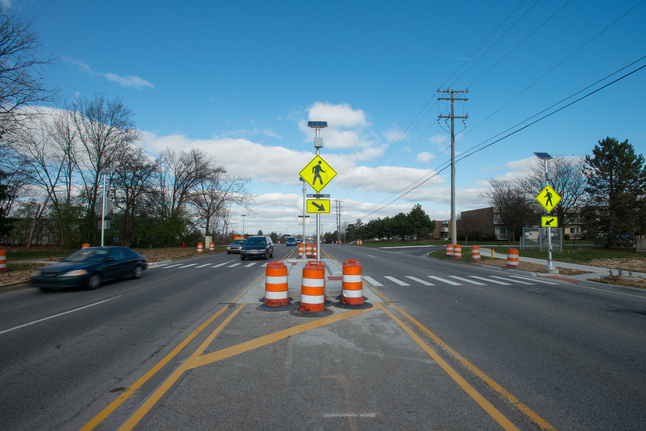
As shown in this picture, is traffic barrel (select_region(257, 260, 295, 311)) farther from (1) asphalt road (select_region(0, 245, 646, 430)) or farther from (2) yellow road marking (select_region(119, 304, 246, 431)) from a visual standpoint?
(2) yellow road marking (select_region(119, 304, 246, 431))

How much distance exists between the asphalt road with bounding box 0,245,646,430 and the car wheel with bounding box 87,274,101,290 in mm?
2837

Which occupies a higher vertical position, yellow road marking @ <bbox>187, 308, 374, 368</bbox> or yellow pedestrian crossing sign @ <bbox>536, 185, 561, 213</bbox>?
yellow pedestrian crossing sign @ <bbox>536, 185, 561, 213</bbox>

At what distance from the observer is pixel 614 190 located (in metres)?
34.2

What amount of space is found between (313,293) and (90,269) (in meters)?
8.48

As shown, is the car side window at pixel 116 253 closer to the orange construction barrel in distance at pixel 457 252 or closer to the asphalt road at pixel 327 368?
the asphalt road at pixel 327 368

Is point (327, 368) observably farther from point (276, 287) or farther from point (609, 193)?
point (609, 193)

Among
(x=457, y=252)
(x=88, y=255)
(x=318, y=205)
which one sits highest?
(x=318, y=205)

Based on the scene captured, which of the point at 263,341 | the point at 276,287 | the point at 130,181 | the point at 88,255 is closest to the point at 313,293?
the point at 276,287

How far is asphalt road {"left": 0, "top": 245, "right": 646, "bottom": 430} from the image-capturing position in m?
3.08

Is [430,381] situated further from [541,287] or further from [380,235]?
[380,235]

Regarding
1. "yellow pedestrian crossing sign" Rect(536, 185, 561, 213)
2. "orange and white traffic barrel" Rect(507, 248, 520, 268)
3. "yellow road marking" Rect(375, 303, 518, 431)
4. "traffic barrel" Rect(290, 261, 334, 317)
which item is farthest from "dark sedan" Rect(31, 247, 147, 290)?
"orange and white traffic barrel" Rect(507, 248, 520, 268)

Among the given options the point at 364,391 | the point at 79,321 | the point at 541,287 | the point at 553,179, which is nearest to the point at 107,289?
the point at 79,321

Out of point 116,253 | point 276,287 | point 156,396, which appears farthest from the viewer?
point 116,253

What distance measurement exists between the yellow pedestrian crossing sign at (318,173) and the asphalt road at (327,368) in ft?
11.5
